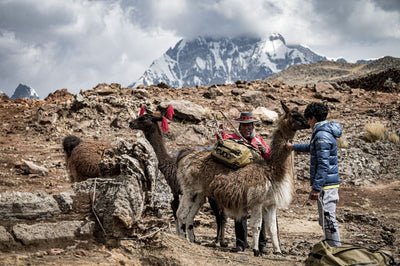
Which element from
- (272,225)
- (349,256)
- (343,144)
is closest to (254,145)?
(272,225)

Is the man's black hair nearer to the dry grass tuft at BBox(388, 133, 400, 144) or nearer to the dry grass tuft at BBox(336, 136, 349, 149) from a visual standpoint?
the dry grass tuft at BBox(336, 136, 349, 149)

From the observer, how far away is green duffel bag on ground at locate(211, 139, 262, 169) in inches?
188

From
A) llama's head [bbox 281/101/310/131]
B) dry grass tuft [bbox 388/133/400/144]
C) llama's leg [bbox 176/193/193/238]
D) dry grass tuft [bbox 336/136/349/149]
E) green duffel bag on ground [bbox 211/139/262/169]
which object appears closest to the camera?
llama's head [bbox 281/101/310/131]

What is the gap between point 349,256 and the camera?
9.25ft

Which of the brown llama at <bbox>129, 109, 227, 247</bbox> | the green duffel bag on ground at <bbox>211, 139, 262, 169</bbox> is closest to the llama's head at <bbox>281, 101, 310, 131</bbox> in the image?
the green duffel bag on ground at <bbox>211, 139, 262, 169</bbox>

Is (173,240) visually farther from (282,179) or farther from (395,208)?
(395,208)

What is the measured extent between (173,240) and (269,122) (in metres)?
11.4

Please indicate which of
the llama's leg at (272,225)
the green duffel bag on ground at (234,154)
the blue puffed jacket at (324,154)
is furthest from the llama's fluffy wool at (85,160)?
the blue puffed jacket at (324,154)

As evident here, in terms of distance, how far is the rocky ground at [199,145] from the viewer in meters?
3.29

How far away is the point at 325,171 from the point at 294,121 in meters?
1.07

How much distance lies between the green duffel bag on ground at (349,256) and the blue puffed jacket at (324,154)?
966 millimetres

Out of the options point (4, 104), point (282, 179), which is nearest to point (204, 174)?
point (282, 179)

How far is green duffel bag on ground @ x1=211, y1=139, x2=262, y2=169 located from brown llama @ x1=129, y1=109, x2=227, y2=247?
0.86 meters

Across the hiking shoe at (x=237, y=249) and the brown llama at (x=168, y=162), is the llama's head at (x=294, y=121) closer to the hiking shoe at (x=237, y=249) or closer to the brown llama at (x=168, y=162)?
the brown llama at (x=168, y=162)
